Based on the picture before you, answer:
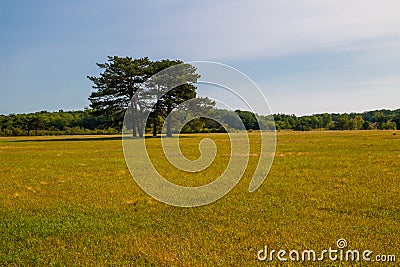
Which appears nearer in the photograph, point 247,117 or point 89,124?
point 247,117

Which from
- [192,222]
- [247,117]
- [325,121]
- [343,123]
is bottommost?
[192,222]

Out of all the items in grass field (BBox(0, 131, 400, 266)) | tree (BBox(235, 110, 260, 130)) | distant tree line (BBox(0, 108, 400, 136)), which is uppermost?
distant tree line (BBox(0, 108, 400, 136))

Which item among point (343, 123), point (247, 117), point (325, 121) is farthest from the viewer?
point (325, 121)

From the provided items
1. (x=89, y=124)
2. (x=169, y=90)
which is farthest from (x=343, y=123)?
(x=169, y=90)

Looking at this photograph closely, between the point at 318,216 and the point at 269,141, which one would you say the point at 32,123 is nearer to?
the point at 269,141

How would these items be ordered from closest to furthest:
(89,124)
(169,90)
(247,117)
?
(247,117), (169,90), (89,124)

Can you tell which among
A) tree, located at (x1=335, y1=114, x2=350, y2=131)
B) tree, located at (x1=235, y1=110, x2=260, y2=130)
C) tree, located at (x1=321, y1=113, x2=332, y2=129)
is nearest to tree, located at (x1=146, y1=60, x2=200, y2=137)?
tree, located at (x1=235, y1=110, x2=260, y2=130)

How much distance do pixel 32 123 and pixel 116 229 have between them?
360 feet

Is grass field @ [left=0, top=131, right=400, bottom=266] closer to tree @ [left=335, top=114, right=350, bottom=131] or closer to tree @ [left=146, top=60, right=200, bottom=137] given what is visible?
tree @ [left=146, top=60, right=200, bottom=137]

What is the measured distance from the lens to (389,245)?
698 centimetres

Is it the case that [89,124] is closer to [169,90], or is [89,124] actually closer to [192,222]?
[169,90]

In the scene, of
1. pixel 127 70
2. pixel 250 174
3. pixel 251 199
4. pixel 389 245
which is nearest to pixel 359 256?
pixel 389 245

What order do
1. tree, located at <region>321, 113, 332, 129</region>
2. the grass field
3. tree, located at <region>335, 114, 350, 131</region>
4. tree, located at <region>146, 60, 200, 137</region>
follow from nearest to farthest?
the grass field
tree, located at <region>146, 60, 200, 137</region>
tree, located at <region>335, 114, 350, 131</region>
tree, located at <region>321, 113, 332, 129</region>

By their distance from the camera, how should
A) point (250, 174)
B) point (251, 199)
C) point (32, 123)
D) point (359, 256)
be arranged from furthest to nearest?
point (32, 123), point (250, 174), point (251, 199), point (359, 256)
